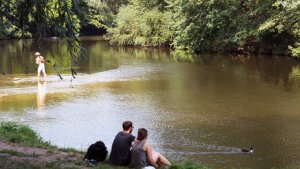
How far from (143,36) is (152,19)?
3.79m

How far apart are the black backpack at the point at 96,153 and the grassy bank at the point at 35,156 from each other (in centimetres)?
11

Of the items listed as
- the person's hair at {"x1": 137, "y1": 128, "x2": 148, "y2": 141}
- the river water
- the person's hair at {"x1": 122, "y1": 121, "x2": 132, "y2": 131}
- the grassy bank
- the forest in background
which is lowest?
the river water

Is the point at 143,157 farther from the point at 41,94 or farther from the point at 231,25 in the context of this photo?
the point at 231,25

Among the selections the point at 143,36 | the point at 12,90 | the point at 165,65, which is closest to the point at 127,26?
the point at 143,36

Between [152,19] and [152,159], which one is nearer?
[152,159]

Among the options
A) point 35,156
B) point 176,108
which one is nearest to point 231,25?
point 176,108

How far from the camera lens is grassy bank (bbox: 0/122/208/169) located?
25.5 ft

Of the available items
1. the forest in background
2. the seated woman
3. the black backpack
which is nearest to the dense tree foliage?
the forest in background

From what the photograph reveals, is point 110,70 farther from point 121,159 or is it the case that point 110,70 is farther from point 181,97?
point 121,159

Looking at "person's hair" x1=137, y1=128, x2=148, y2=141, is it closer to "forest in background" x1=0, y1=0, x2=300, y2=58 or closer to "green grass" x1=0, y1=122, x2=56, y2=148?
"green grass" x1=0, y1=122, x2=56, y2=148

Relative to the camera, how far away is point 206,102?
61.0ft

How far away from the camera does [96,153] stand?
853 cm

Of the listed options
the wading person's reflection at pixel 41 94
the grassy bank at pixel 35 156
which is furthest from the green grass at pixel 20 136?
the wading person's reflection at pixel 41 94

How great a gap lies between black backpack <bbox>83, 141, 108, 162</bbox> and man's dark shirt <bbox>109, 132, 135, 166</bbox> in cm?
16
